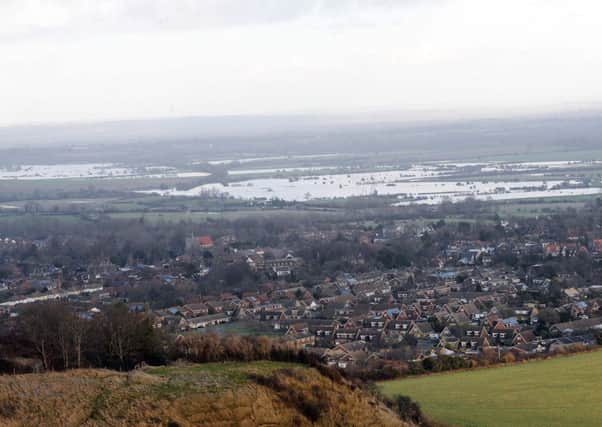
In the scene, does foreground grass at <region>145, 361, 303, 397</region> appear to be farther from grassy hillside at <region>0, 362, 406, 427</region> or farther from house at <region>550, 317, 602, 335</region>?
house at <region>550, 317, 602, 335</region>

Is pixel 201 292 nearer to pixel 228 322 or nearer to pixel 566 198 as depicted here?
pixel 228 322

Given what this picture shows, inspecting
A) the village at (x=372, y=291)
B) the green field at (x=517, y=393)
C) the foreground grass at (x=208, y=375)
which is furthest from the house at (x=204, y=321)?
the foreground grass at (x=208, y=375)

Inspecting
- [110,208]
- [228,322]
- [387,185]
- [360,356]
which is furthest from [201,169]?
[360,356]

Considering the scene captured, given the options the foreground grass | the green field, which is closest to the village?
the green field

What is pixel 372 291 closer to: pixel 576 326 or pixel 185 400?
pixel 576 326

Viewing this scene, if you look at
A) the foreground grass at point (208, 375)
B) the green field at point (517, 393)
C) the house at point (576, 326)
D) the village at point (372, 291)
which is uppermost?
the foreground grass at point (208, 375)

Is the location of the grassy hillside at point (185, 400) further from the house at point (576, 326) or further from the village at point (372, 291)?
the house at point (576, 326)
